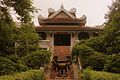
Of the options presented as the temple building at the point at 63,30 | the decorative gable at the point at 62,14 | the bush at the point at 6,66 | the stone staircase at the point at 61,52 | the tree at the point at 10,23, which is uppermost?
the tree at the point at 10,23

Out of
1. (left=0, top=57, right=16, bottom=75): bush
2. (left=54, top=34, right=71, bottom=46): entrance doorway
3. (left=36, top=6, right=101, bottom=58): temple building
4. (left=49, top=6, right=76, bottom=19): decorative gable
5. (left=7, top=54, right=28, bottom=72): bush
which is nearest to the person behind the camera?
(left=0, top=57, right=16, bottom=75): bush

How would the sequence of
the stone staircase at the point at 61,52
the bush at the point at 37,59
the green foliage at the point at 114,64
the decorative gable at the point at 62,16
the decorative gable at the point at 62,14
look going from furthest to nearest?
the decorative gable at the point at 62,16
the decorative gable at the point at 62,14
the stone staircase at the point at 61,52
the bush at the point at 37,59
the green foliage at the point at 114,64

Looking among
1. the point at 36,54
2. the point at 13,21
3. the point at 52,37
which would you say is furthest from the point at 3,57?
the point at 52,37

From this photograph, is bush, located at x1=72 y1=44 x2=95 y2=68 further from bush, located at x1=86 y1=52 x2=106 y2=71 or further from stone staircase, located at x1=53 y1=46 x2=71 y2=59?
stone staircase, located at x1=53 y1=46 x2=71 y2=59

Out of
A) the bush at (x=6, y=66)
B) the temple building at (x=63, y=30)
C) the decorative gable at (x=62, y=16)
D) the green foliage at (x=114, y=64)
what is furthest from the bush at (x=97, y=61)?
the decorative gable at (x=62, y=16)

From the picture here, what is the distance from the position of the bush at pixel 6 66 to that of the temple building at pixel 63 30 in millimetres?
18357

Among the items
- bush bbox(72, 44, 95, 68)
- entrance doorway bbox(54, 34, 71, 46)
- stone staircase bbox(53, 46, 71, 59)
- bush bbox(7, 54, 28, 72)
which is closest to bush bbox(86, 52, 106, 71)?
bush bbox(72, 44, 95, 68)

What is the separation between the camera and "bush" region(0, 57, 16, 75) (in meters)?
16.1

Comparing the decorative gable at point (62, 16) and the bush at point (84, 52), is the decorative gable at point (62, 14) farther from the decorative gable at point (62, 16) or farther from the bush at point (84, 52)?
the bush at point (84, 52)

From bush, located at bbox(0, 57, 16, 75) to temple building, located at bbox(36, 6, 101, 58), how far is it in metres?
18.4

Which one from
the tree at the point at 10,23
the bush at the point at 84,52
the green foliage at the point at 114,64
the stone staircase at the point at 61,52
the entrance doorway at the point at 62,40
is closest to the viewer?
the green foliage at the point at 114,64

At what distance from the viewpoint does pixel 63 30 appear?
Answer: 38.2 metres

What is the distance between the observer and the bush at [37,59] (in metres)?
21.5

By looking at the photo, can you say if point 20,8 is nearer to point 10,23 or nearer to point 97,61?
point 10,23
